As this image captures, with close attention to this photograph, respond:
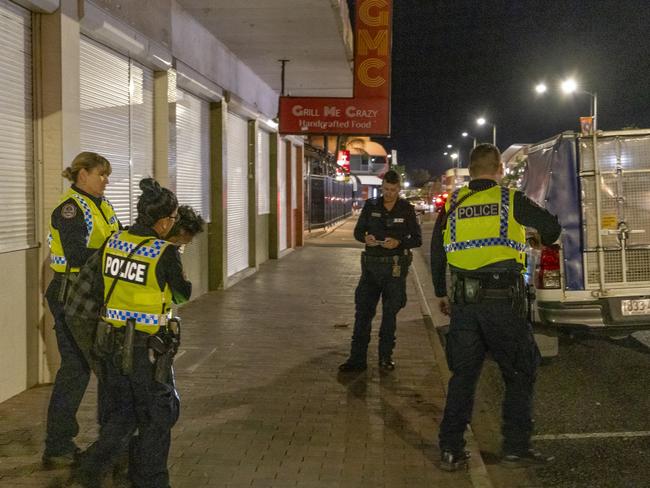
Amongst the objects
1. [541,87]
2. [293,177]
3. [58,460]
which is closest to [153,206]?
[58,460]

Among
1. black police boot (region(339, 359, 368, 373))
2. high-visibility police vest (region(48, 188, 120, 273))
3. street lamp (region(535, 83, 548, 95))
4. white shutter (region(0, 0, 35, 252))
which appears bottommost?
black police boot (region(339, 359, 368, 373))

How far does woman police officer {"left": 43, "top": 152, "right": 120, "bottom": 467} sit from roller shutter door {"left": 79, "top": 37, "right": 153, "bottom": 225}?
2879 millimetres

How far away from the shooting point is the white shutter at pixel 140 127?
8.93 meters

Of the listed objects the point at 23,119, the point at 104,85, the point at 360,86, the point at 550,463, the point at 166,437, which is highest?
the point at 360,86

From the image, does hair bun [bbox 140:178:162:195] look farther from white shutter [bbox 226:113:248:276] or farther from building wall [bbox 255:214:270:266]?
building wall [bbox 255:214:270:266]

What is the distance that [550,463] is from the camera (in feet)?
16.6

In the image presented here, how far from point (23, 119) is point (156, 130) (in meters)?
3.42

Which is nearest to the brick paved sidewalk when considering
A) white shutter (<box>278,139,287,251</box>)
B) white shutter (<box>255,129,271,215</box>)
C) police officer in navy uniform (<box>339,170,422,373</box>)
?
police officer in navy uniform (<box>339,170,422,373</box>)

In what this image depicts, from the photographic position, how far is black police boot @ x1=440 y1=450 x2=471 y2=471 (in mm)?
4777

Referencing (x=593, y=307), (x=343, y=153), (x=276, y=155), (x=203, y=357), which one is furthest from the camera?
(x=343, y=153)

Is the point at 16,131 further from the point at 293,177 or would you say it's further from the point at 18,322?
the point at 293,177

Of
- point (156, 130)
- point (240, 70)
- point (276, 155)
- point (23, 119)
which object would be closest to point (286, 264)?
point (276, 155)

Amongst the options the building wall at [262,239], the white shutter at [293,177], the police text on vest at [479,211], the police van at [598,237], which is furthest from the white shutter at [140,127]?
the white shutter at [293,177]

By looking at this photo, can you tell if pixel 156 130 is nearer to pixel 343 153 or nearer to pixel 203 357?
pixel 203 357
